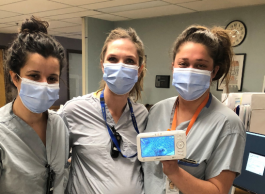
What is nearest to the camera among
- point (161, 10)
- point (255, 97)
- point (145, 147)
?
point (145, 147)

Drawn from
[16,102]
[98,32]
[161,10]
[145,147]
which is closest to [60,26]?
[98,32]

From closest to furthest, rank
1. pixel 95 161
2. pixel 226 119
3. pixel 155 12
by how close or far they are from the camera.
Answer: pixel 226 119, pixel 95 161, pixel 155 12

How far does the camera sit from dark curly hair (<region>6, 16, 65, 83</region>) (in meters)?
0.97

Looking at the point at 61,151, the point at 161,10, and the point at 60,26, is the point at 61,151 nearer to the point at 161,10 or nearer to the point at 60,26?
the point at 161,10

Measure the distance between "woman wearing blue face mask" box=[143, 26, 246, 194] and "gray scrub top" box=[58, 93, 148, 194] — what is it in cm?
11

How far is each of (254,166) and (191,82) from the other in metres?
0.81

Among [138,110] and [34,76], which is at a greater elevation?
[34,76]

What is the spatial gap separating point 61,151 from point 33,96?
0.32 m

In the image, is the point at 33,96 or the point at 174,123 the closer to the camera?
the point at 33,96

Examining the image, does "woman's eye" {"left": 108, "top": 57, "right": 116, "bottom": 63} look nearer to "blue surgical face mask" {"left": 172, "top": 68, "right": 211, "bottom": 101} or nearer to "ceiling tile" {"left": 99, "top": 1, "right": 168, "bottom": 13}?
"blue surgical face mask" {"left": 172, "top": 68, "right": 211, "bottom": 101}

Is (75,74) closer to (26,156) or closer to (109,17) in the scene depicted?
(109,17)

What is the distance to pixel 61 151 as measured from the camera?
1099 millimetres

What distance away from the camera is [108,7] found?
3371 mm

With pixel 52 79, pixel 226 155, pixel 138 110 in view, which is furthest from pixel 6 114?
pixel 226 155
